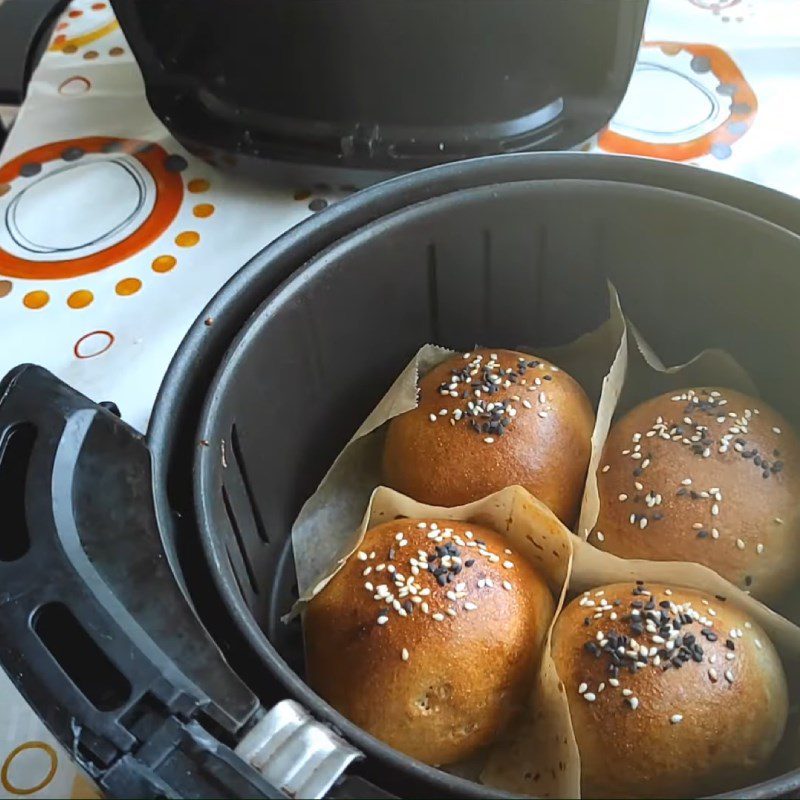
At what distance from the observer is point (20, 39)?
43.9 inches

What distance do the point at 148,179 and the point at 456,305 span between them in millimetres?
432

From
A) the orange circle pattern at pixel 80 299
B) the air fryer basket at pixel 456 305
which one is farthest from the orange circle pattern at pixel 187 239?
the air fryer basket at pixel 456 305

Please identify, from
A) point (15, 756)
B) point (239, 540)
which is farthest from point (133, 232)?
point (15, 756)

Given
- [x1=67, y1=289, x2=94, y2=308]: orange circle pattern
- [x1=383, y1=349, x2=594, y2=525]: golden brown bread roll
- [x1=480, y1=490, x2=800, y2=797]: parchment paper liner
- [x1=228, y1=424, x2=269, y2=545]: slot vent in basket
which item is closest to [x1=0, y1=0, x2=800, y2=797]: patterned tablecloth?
[x1=67, y1=289, x2=94, y2=308]: orange circle pattern

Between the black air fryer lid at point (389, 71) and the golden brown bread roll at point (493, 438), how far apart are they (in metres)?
0.25

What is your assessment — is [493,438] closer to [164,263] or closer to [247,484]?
[247,484]

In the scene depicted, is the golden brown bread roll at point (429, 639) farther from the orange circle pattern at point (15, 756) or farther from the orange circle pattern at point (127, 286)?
the orange circle pattern at point (127, 286)

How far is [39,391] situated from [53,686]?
0.20m

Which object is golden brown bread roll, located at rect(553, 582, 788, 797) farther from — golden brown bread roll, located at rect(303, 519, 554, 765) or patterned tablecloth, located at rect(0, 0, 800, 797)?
patterned tablecloth, located at rect(0, 0, 800, 797)

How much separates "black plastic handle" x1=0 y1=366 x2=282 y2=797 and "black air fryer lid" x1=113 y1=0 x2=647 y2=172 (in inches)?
17.4

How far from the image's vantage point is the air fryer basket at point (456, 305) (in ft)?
2.34

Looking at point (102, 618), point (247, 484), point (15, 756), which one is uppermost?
point (102, 618)

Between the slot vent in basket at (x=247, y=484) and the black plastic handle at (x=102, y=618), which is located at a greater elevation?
the black plastic handle at (x=102, y=618)

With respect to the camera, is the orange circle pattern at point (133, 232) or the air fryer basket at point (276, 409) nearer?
the air fryer basket at point (276, 409)
